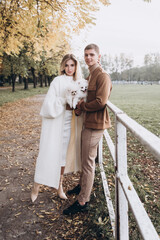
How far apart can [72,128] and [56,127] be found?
0.29 metres

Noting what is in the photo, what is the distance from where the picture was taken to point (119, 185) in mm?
1883

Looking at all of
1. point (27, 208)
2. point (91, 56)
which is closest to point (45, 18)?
point (91, 56)

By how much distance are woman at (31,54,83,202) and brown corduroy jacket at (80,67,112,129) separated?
403 millimetres

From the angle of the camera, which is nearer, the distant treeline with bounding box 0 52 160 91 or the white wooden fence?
the white wooden fence

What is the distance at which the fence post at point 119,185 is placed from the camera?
183cm

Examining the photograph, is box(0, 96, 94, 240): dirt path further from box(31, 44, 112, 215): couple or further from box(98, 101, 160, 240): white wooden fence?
box(98, 101, 160, 240): white wooden fence

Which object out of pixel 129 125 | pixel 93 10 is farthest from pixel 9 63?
pixel 129 125

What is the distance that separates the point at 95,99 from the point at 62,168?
1.26 m

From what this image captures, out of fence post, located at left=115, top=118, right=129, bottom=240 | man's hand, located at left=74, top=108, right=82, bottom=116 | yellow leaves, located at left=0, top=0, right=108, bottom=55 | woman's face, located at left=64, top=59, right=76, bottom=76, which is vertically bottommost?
fence post, located at left=115, top=118, right=129, bottom=240

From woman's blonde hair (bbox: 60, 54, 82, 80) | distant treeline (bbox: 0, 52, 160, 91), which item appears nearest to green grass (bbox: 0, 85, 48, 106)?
distant treeline (bbox: 0, 52, 160, 91)

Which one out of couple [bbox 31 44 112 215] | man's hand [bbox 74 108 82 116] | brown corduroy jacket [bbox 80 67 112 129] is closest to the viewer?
brown corduroy jacket [bbox 80 67 112 129]

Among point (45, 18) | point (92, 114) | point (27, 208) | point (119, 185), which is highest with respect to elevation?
point (45, 18)

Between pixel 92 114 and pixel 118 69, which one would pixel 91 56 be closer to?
pixel 92 114

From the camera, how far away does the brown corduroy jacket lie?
248cm
